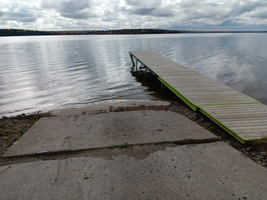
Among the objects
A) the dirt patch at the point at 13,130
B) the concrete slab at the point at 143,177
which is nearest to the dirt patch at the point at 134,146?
the dirt patch at the point at 13,130

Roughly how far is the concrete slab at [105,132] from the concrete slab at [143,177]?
635 mm

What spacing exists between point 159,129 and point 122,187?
8.58ft

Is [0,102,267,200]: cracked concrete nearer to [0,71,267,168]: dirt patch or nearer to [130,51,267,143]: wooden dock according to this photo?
[0,71,267,168]: dirt patch

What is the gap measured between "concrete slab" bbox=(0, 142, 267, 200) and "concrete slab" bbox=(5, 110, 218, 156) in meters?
0.64

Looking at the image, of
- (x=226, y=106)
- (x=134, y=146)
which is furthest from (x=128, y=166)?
(x=226, y=106)

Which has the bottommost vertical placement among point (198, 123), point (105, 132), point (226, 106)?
point (198, 123)

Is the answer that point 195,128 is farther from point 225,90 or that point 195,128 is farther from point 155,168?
point 225,90

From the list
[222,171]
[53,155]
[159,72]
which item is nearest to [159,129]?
[222,171]

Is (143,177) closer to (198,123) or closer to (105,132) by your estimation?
(105,132)

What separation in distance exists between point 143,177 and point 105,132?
2271mm

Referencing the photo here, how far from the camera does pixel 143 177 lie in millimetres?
3740

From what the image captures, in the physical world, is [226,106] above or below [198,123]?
above

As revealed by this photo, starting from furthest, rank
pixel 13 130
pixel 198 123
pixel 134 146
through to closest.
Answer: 1. pixel 198 123
2. pixel 13 130
3. pixel 134 146

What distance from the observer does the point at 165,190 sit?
134 inches
